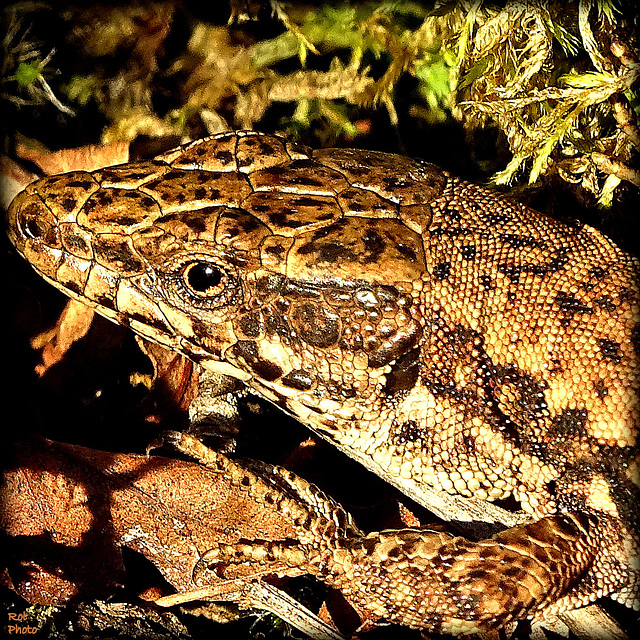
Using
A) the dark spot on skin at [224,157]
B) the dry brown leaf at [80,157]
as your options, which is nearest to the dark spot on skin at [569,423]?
the dark spot on skin at [224,157]

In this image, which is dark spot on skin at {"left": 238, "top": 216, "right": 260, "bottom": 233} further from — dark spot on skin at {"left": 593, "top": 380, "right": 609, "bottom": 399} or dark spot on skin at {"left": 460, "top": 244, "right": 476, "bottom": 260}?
dark spot on skin at {"left": 593, "top": 380, "right": 609, "bottom": 399}

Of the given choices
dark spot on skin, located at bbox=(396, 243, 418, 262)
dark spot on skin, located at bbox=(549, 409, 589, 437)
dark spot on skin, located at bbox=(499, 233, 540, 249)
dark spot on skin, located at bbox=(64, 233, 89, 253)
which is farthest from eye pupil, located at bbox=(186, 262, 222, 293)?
dark spot on skin, located at bbox=(549, 409, 589, 437)

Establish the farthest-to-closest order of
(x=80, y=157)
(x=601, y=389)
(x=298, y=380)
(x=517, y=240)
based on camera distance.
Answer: (x=80, y=157)
(x=517, y=240)
(x=298, y=380)
(x=601, y=389)

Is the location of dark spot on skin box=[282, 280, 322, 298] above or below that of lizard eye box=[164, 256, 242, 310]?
above

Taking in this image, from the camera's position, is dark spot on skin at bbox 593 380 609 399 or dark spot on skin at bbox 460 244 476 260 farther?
dark spot on skin at bbox 460 244 476 260

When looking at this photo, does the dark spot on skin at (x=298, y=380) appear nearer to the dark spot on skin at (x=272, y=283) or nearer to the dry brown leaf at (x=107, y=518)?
the dark spot on skin at (x=272, y=283)

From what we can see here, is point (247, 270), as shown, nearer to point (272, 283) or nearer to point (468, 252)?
point (272, 283)

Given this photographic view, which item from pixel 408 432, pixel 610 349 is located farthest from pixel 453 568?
pixel 610 349
